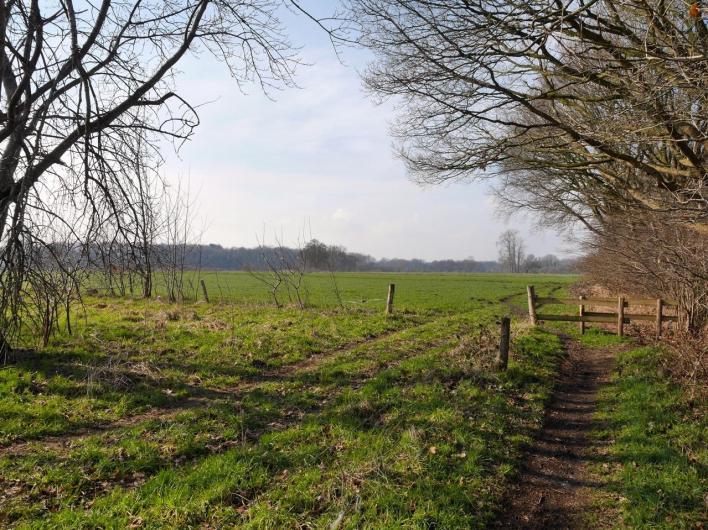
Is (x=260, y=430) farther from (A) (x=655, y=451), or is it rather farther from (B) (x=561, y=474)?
(A) (x=655, y=451)

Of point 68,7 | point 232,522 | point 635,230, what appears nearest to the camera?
point 232,522

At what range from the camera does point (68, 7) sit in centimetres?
481

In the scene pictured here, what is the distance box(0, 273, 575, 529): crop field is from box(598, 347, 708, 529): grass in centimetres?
108

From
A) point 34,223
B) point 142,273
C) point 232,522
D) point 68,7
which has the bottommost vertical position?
point 232,522

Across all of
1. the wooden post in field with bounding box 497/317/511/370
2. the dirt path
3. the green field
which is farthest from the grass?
the green field

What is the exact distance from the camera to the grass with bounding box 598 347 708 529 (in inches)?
172

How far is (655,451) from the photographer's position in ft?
18.1

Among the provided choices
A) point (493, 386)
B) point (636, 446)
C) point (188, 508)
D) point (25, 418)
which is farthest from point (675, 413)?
point (25, 418)

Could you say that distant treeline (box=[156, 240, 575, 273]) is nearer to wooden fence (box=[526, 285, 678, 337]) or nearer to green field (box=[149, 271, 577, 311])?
green field (box=[149, 271, 577, 311])

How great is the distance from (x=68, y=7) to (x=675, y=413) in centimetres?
934

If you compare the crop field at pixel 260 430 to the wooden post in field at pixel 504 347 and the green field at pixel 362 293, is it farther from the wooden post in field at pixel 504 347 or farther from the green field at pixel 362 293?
the green field at pixel 362 293

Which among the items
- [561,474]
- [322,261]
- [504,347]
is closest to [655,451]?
[561,474]

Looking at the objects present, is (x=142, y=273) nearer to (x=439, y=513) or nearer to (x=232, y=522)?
(x=232, y=522)

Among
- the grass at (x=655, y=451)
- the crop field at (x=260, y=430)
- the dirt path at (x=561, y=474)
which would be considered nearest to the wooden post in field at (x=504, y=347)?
the crop field at (x=260, y=430)
